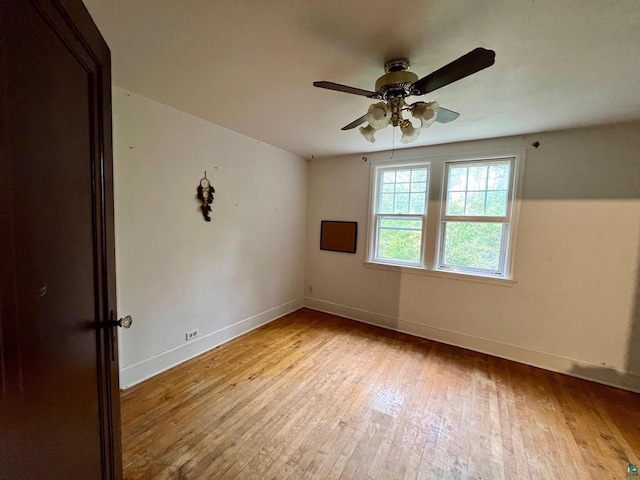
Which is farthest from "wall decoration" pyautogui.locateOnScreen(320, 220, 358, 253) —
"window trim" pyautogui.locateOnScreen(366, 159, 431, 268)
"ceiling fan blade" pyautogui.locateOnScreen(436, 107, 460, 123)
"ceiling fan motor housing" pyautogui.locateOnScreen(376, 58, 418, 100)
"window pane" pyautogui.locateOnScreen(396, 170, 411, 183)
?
"ceiling fan motor housing" pyautogui.locateOnScreen(376, 58, 418, 100)

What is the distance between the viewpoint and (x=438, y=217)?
314 cm

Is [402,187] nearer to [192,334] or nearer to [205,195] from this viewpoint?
[205,195]

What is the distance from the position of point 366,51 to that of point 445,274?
2.51m

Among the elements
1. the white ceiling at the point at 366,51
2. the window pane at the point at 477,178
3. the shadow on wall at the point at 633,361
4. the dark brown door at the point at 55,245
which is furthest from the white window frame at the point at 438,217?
the dark brown door at the point at 55,245

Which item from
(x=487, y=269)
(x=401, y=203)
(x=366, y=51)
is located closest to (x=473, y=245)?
(x=487, y=269)

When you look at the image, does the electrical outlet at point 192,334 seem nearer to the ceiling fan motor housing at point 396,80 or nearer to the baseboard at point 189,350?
the baseboard at point 189,350

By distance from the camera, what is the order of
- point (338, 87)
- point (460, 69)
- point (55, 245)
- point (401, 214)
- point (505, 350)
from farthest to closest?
point (401, 214) → point (505, 350) → point (338, 87) → point (460, 69) → point (55, 245)

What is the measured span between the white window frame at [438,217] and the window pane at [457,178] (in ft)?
0.23

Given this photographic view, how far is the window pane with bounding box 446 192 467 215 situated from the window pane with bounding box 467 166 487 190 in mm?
123

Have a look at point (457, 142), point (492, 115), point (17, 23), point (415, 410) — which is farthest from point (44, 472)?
point (457, 142)

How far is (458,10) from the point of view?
1.17 metres

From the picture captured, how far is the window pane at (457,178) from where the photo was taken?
9.94 feet

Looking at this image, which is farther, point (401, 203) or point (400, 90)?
point (401, 203)

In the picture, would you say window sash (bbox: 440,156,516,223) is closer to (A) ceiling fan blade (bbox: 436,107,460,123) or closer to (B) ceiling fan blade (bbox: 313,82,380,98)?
(A) ceiling fan blade (bbox: 436,107,460,123)
